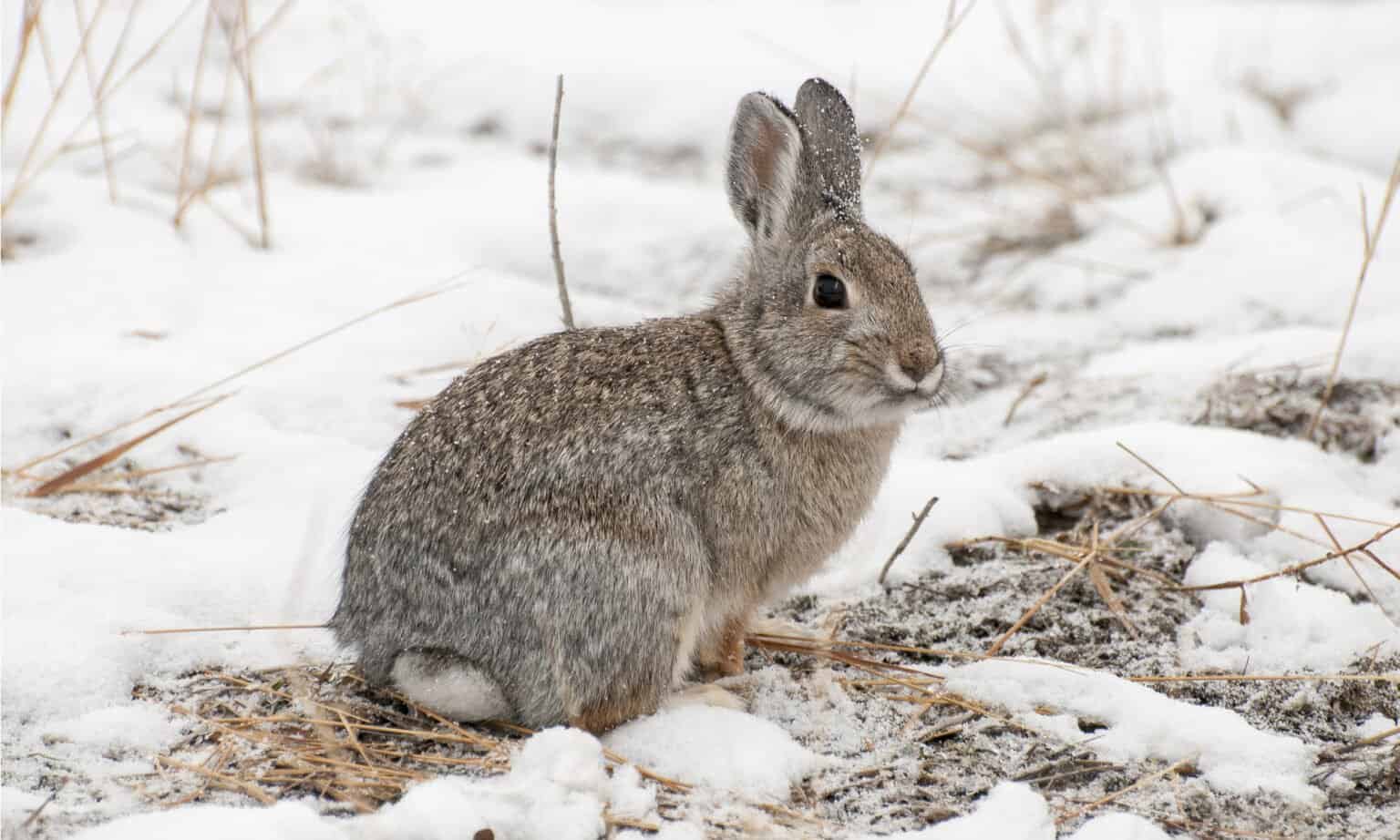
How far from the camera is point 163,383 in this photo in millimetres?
4691

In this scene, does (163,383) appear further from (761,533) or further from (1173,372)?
(1173,372)

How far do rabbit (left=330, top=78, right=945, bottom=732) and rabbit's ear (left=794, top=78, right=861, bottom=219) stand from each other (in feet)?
0.03

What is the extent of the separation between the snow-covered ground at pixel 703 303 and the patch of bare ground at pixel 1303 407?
0.02 m

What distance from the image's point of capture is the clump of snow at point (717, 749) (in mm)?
3051

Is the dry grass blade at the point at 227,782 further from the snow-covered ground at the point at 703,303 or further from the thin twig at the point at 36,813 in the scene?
the thin twig at the point at 36,813

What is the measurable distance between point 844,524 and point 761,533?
258 mm

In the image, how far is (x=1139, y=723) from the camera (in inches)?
127

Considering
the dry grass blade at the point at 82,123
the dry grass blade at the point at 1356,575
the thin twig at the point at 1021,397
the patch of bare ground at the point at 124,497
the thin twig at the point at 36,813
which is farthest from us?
the thin twig at the point at 1021,397

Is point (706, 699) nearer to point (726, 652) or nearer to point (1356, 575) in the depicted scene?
point (726, 652)

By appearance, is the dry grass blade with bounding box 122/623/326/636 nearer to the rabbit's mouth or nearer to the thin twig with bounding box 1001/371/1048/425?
the rabbit's mouth

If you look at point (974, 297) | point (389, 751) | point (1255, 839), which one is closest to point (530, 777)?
point (389, 751)

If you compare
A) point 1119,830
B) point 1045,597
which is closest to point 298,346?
point 1045,597

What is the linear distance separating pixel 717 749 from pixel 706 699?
0.30 m

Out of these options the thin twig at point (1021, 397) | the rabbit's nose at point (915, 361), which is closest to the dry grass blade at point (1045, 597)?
the rabbit's nose at point (915, 361)
